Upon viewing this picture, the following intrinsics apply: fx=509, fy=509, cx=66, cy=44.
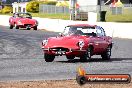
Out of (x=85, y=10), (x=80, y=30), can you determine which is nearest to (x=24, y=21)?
(x=80, y=30)

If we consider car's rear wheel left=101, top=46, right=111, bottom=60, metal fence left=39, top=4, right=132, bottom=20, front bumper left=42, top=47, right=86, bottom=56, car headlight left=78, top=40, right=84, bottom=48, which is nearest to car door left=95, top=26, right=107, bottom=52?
car's rear wheel left=101, top=46, right=111, bottom=60

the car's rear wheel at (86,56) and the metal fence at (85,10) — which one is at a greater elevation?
the metal fence at (85,10)

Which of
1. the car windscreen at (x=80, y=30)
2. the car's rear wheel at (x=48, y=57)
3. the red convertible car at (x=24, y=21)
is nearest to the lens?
the car's rear wheel at (x=48, y=57)

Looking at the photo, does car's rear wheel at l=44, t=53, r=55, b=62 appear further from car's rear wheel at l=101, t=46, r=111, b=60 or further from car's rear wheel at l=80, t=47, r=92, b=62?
car's rear wheel at l=101, t=46, r=111, b=60

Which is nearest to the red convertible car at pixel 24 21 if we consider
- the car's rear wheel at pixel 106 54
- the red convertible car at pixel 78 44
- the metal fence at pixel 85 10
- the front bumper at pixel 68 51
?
the metal fence at pixel 85 10

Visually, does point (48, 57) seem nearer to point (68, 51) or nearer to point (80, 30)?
point (68, 51)

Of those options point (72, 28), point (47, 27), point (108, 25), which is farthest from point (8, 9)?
point (72, 28)

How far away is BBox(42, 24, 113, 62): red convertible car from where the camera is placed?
1700 cm

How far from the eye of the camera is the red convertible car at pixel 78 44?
55.8 feet

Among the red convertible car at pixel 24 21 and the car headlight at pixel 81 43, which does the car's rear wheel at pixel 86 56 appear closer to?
the car headlight at pixel 81 43

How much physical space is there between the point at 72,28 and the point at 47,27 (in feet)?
100

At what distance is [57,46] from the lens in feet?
55.7

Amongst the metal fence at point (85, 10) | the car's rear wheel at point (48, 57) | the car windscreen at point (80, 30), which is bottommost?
the car's rear wheel at point (48, 57)

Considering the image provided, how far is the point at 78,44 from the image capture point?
672 inches
